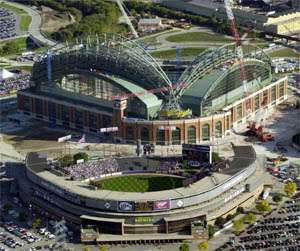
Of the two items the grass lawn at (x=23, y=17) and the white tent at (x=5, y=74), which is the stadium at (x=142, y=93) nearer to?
the white tent at (x=5, y=74)

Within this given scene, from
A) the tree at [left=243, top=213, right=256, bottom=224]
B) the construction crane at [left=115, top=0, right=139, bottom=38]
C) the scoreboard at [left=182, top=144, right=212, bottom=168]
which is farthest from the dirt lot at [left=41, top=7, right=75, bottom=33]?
the tree at [left=243, top=213, right=256, bottom=224]

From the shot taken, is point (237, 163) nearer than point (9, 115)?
Yes

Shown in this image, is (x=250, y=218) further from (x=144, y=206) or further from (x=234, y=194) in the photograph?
(x=144, y=206)

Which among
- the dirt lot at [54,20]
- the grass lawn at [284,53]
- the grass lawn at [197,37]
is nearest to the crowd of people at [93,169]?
the grass lawn at [284,53]

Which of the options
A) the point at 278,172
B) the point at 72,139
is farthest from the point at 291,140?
the point at 72,139

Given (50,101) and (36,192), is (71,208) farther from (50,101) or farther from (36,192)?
(50,101)

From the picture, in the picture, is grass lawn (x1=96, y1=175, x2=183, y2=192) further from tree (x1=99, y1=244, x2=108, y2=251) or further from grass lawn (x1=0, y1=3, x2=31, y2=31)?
grass lawn (x1=0, y1=3, x2=31, y2=31)

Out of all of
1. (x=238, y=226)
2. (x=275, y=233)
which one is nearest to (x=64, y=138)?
(x=238, y=226)
